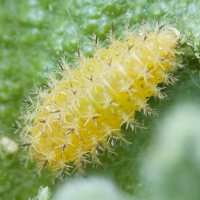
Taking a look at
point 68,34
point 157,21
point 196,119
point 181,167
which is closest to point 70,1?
point 68,34

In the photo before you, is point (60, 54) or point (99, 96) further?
point (60, 54)

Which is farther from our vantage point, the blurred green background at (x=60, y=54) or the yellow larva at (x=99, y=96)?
the blurred green background at (x=60, y=54)

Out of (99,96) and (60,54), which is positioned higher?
(60,54)

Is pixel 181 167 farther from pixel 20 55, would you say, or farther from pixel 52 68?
pixel 20 55

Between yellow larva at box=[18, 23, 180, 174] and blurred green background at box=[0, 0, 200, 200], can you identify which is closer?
yellow larva at box=[18, 23, 180, 174]
